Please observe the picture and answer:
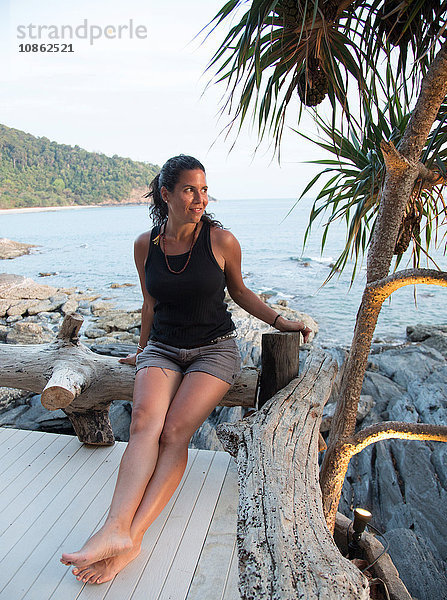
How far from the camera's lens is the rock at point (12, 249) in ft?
81.6

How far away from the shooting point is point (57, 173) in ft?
184

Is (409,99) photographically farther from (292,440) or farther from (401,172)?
(292,440)

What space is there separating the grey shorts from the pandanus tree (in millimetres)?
646

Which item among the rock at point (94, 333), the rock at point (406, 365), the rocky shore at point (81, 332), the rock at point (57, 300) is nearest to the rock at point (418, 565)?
the rocky shore at point (81, 332)

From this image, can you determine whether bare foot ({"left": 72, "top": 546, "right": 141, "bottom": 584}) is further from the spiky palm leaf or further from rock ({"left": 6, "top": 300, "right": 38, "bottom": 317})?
rock ({"left": 6, "top": 300, "right": 38, "bottom": 317})

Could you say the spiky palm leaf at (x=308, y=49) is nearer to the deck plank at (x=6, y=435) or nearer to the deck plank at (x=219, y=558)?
the deck plank at (x=219, y=558)

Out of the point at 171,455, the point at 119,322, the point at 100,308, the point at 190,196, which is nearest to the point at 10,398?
the point at 171,455

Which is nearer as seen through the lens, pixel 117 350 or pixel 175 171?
pixel 175 171

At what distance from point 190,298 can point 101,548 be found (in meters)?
1.16

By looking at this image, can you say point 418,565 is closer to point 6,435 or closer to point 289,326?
point 289,326

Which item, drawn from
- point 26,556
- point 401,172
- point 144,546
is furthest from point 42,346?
point 401,172

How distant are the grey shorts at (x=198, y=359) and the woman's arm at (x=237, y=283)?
0.89 feet

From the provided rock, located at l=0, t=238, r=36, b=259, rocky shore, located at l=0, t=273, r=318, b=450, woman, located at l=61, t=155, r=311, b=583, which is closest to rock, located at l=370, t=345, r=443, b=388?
rocky shore, located at l=0, t=273, r=318, b=450

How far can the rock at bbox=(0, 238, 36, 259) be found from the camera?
24859mm
